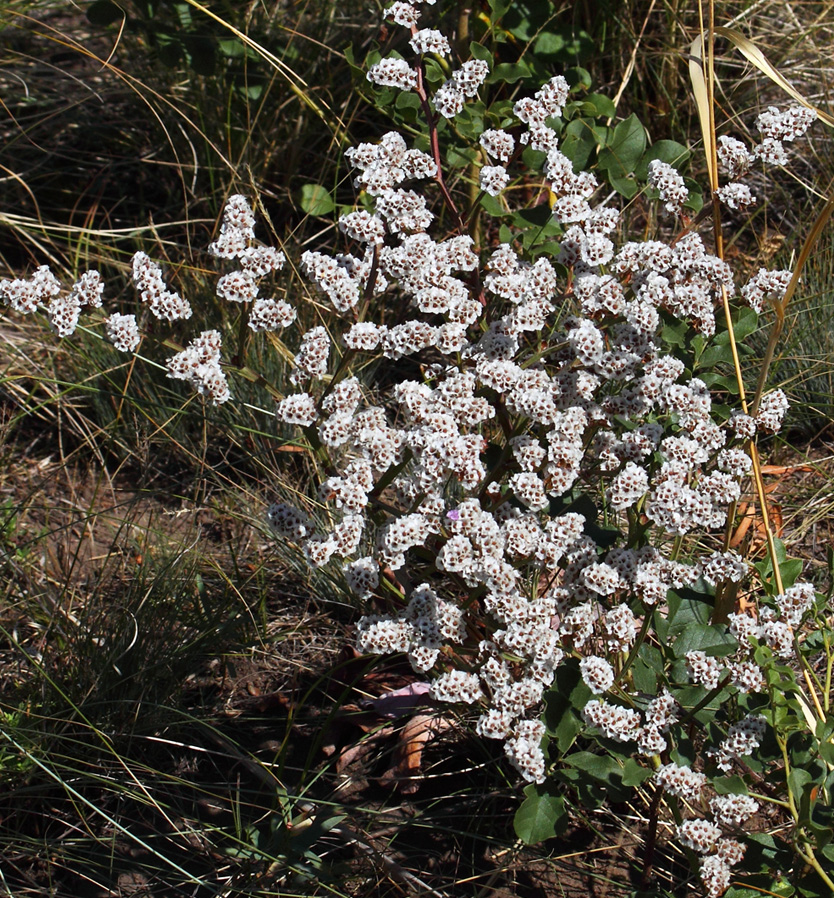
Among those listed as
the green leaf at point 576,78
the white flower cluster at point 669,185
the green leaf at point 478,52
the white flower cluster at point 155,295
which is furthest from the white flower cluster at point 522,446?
the green leaf at point 576,78

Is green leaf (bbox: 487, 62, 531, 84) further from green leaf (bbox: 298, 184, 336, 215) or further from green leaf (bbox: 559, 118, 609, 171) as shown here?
green leaf (bbox: 298, 184, 336, 215)

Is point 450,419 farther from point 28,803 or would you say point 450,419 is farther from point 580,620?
point 28,803

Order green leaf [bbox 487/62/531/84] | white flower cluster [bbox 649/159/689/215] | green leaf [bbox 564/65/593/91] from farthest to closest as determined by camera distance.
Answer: green leaf [bbox 564/65/593/91] < green leaf [bbox 487/62/531/84] < white flower cluster [bbox 649/159/689/215]

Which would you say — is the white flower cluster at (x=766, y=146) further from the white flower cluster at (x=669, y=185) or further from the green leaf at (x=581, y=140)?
the green leaf at (x=581, y=140)

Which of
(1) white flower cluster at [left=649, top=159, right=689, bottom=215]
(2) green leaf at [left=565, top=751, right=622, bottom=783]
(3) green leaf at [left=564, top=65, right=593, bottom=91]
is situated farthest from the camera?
(3) green leaf at [left=564, top=65, right=593, bottom=91]

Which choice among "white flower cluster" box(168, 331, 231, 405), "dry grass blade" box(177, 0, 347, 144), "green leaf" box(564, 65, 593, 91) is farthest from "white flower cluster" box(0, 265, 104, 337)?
"green leaf" box(564, 65, 593, 91)

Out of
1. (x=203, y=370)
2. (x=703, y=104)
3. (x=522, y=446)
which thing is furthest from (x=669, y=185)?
(x=203, y=370)

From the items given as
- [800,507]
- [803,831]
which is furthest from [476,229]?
[803,831]

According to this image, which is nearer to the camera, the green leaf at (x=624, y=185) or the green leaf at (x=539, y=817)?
the green leaf at (x=539, y=817)
